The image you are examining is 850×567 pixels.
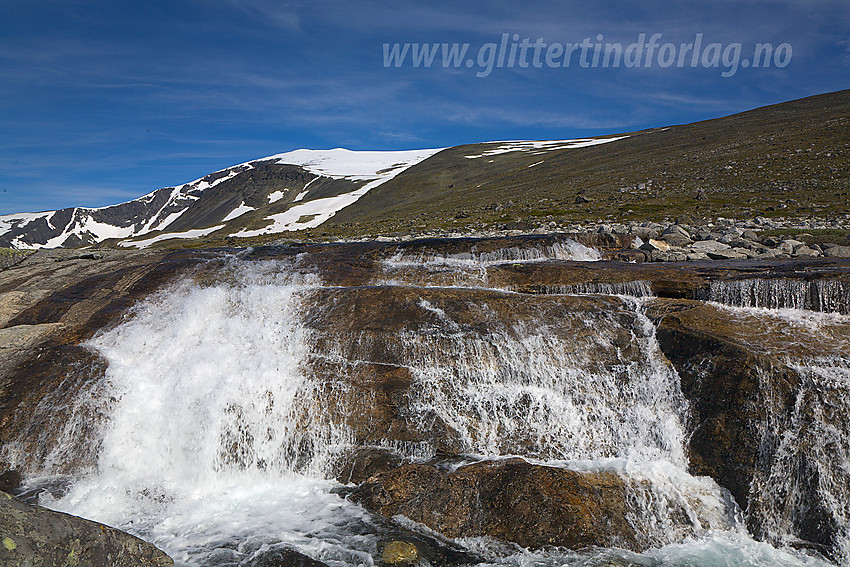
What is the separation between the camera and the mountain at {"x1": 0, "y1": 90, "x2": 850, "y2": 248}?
182ft

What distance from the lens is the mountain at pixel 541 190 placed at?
55.4 meters

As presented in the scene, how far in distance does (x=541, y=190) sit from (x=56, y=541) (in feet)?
281

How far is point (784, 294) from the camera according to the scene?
16.3 metres

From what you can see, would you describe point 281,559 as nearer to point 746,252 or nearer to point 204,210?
point 746,252

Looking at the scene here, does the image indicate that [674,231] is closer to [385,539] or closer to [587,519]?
[587,519]

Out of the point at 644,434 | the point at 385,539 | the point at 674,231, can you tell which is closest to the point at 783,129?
the point at 674,231

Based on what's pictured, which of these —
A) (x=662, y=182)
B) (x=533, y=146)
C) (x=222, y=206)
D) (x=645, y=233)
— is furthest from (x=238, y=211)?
(x=645, y=233)

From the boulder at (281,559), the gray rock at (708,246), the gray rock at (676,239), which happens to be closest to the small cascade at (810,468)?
the boulder at (281,559)

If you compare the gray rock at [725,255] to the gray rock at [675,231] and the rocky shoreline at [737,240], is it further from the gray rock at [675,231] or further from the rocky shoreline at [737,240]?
the gray rock at [675,231]

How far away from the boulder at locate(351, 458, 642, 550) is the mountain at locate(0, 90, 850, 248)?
3789 centimetres

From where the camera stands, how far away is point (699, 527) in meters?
11.3

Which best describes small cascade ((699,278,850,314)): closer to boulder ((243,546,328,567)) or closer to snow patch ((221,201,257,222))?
boulder ((243,546,328,567))

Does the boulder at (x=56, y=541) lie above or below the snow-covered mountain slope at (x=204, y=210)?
below

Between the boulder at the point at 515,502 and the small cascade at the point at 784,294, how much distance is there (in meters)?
8.80
